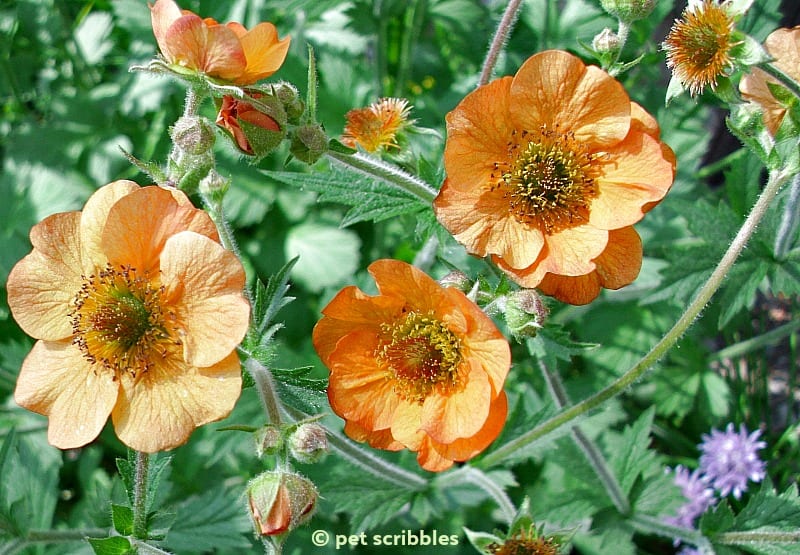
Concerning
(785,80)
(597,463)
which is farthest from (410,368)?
(785,80)

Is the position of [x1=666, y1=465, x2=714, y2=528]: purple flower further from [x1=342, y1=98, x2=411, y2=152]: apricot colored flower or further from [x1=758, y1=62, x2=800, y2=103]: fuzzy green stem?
[x1=342, y1=98, x2=411, y2=152]: apricot colored flower

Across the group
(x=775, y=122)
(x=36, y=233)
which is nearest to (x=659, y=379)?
(x=775, y=122)

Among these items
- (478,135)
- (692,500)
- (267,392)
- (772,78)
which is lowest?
(692,500)

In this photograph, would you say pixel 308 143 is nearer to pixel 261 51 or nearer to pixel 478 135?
pixel 261 51

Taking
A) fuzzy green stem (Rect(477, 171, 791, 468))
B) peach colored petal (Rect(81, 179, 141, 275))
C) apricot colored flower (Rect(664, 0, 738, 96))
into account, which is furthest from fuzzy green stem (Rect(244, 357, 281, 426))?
apricot colored flower (Rect(664, 0, 738, 96))

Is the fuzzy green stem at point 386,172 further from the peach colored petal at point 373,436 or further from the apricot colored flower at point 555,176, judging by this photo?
the peach colored petal at point 373,436

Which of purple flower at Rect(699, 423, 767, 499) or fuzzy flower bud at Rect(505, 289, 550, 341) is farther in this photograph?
purple flower at Rect(699, 423, 767, 499)
